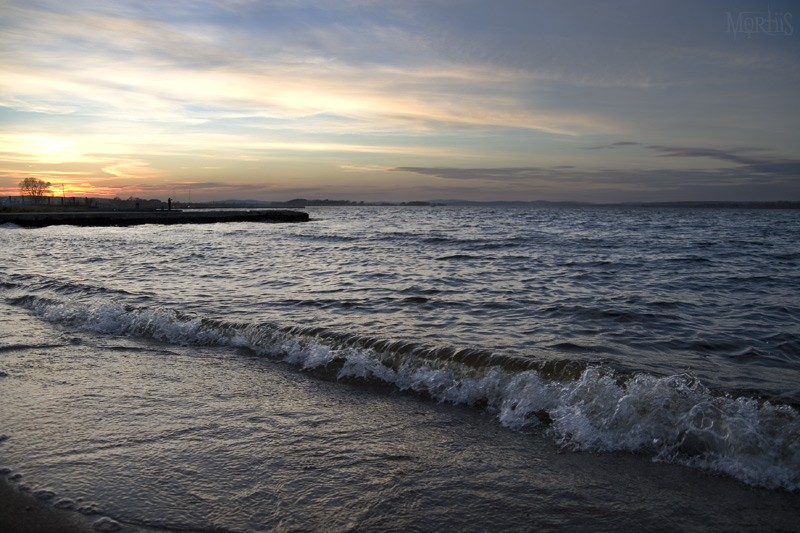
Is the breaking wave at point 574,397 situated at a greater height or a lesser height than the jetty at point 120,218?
lesser

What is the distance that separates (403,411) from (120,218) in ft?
179

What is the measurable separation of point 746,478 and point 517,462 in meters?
1.75

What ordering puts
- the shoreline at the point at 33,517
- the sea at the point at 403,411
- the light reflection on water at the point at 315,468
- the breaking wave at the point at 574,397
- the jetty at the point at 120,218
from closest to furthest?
the shoreline at the point at 33,517
the light reflection on water at the point at 315,468
the sea at the point at 403,411
the breaking wave at the point at 574,397
the jetty at the point at 120,218

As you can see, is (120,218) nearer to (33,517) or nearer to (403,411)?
(403,411)

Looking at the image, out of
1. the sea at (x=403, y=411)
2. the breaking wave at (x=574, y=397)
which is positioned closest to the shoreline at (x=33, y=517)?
the sea at (x=403, y=411)

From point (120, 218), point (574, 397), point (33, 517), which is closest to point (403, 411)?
point (574, 397)

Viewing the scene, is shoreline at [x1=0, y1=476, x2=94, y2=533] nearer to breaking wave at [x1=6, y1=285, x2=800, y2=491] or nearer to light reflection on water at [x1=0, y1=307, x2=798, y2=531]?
light reflection on water at [x1=0, y1=307, x2=798, y2=531]

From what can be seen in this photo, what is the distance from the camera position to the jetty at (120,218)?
146 feet

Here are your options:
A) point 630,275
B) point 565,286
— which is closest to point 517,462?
point 565,286

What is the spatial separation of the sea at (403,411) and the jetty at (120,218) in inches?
1568

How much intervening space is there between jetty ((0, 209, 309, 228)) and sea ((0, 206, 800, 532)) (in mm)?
39822

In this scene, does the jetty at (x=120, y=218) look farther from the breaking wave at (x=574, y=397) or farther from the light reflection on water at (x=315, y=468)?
the light reflection on water at (x=315, y=468)

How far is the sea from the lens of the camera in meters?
3.56

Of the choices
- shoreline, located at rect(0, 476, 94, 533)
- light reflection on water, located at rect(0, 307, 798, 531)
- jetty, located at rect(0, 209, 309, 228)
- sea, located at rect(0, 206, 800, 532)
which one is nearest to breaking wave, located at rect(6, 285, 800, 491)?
sea, located at rect(0, 206, 800, 532)
